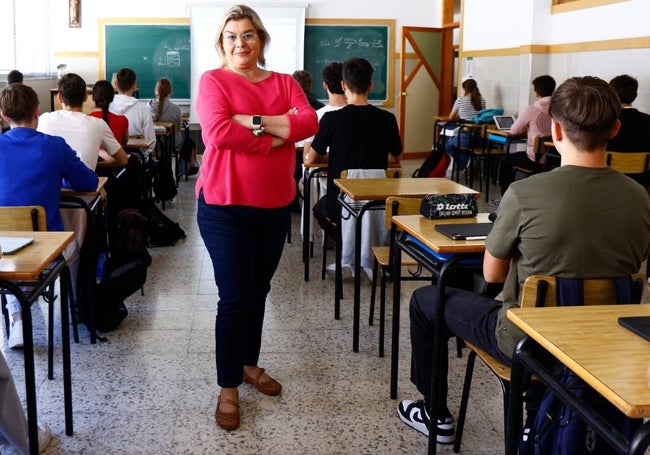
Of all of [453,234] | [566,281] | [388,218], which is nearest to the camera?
[566,281]

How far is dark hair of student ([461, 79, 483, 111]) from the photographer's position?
921cm

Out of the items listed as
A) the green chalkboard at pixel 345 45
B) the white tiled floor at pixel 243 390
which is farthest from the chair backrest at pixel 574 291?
the green chalkboard at pixel 345 45

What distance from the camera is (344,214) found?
14.5 feet

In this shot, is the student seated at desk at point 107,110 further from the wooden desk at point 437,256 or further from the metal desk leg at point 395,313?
the wooden desk at point 437,256

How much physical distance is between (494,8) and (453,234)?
7519 mm

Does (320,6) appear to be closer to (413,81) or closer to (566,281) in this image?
(413,81)

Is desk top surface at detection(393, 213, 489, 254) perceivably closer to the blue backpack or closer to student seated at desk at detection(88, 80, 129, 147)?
the blue backpack

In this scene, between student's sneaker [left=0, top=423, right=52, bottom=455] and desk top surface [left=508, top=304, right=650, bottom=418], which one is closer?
desk top surface [left=508, top=304, right=650, bottom=418]

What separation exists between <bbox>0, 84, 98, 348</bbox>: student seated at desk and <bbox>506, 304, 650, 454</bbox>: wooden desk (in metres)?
2.23

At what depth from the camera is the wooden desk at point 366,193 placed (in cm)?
343

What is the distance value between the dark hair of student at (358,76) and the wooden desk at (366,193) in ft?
2.48

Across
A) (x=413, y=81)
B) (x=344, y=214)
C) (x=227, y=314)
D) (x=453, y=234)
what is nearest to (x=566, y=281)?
(x=453, y=234)

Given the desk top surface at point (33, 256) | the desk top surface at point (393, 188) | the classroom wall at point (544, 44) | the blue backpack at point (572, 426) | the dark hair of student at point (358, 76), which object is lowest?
the blue backpack at point (572, 426)

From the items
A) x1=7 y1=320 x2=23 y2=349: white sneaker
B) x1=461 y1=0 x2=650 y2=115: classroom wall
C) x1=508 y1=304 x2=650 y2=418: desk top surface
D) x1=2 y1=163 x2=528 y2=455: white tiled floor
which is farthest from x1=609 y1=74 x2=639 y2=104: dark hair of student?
x1=7 y1=320 x2=23 y2=349: white sneaker
